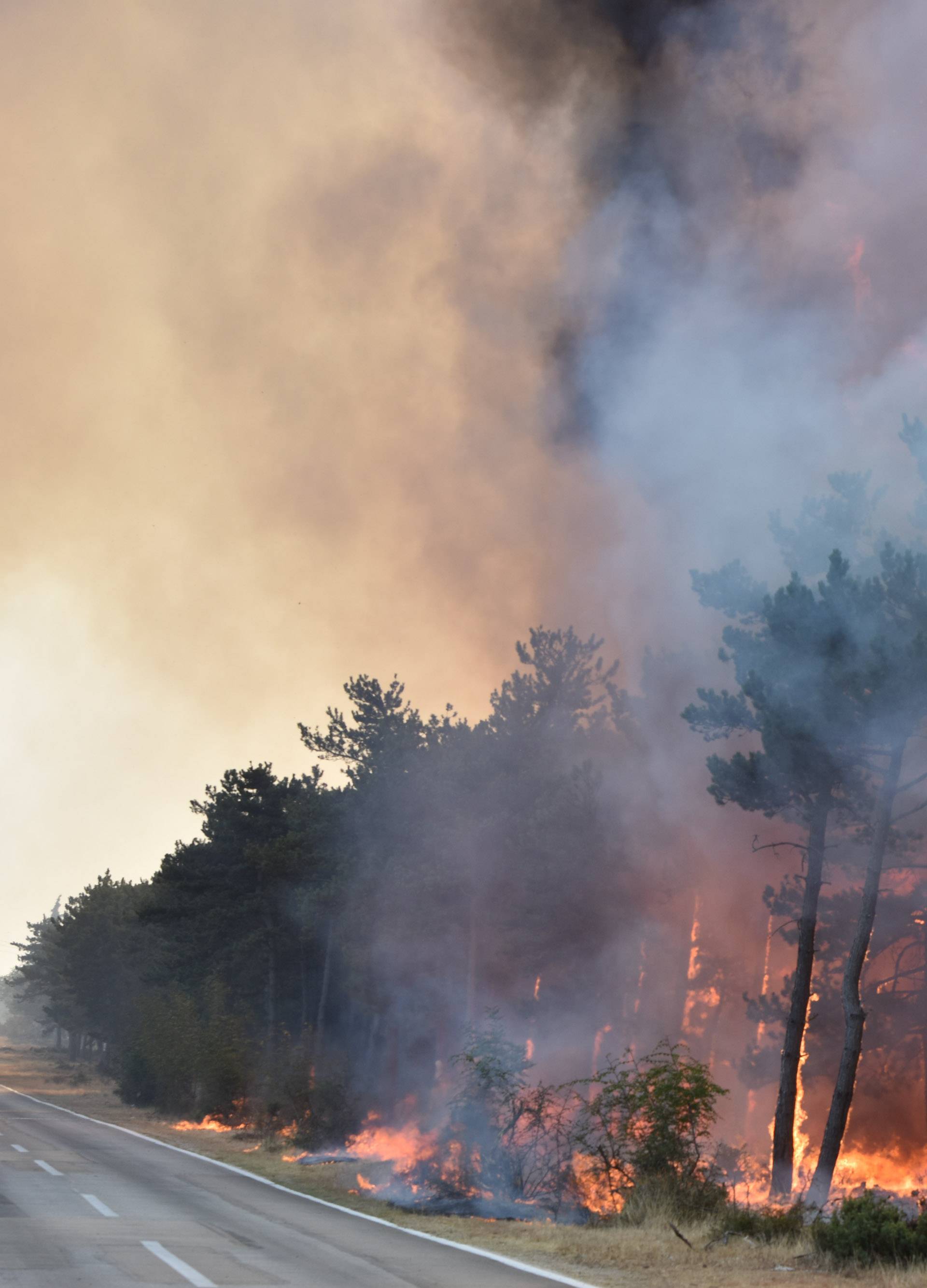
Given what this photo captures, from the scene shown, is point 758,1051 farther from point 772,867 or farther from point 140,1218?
point 140,1218

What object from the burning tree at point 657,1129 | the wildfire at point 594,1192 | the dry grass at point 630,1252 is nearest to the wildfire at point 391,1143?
the dry grass at point 630,1252

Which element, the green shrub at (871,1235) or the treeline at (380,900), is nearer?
the green shrub at (871,1235)

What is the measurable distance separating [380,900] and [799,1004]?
20201 mm

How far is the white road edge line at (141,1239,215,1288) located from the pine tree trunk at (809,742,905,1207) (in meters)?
13.0

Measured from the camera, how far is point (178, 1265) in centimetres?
977

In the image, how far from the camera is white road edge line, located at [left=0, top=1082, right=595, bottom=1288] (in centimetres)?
1044

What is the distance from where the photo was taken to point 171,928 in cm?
5256

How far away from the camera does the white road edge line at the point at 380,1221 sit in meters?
10.4

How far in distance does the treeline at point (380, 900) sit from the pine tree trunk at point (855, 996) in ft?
37.5

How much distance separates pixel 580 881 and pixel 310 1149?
13.2 metres

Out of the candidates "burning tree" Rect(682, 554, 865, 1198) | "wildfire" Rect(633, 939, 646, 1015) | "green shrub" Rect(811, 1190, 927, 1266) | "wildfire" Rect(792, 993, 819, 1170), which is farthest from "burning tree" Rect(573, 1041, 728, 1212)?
"wildfire" Rect(633, 939, 646, 1015)

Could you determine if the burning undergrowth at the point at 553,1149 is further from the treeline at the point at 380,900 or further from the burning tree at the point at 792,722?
the treeline at the point at 380,900

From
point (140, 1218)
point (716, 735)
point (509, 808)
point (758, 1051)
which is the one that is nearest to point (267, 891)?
point (509, 808)

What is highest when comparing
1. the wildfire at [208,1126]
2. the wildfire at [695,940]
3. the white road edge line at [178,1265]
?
the wildfire at [695,940]
